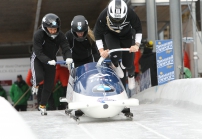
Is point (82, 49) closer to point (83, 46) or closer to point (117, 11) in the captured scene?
point (83, 46)

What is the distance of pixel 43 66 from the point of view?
7496 mm

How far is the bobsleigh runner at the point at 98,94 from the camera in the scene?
5.79m

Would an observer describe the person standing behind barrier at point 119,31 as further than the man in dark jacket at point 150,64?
No

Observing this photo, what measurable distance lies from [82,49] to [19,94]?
5.52 m

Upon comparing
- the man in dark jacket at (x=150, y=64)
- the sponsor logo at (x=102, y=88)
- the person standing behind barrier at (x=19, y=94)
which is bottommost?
the person standing behind barrier at (x=19, y=94)

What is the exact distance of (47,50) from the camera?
749cm

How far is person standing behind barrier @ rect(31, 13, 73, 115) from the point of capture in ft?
23.2

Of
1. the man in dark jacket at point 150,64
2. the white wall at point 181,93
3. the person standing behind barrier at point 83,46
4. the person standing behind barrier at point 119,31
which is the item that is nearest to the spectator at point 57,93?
the man in dark jacket at point 150,64

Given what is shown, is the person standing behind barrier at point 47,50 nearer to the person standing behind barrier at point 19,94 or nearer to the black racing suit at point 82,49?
the black racing suit at point 82,49

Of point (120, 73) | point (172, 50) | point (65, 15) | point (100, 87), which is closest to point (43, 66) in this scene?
point (120, 73)

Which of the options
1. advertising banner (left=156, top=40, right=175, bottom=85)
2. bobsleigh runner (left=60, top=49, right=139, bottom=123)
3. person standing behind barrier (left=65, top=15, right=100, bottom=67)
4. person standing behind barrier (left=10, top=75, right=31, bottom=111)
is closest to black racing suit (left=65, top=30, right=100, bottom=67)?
person standing behind barrier (left=65, top=15, right=100, bottom=67)

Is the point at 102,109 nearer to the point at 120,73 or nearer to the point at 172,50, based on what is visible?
the point at 120,73

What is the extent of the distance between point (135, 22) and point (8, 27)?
12895 millimetres

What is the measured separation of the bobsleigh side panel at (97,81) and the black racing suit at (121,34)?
1.74ft
